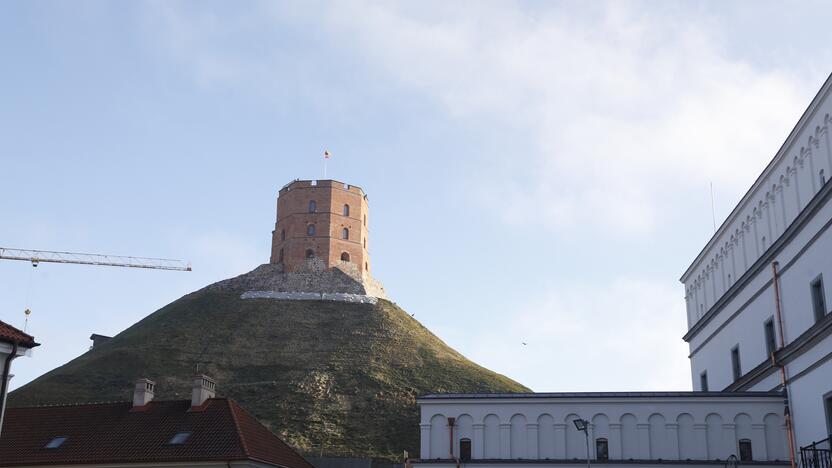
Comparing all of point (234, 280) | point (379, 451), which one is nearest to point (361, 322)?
point (234, 280)

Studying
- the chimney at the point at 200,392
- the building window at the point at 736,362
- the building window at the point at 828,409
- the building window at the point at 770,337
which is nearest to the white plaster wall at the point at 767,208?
the building window at the point at 736,362

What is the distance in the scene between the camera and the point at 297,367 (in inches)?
3989

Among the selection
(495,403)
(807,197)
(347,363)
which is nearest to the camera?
(807,197)

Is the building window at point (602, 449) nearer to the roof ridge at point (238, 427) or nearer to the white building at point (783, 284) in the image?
the white building at point (783, 284)

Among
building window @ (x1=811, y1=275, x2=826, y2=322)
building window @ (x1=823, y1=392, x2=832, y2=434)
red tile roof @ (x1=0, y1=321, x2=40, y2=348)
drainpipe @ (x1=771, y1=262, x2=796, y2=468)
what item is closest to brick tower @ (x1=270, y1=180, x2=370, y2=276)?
drainpipe @ (x1=771, y1=262, x2=796, y2=468)

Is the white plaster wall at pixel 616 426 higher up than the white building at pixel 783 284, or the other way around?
the white building at pixel 783 284

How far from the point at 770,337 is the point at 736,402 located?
317 cm

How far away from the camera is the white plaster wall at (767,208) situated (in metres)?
34.0

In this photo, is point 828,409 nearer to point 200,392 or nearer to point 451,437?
point 451,437

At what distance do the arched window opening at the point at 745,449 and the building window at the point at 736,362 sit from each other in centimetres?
439

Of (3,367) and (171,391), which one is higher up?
(171,391)

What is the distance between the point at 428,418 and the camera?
139 ft

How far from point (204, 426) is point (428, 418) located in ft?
33.1

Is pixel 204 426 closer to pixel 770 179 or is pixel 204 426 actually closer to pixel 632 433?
pixel 632 433
